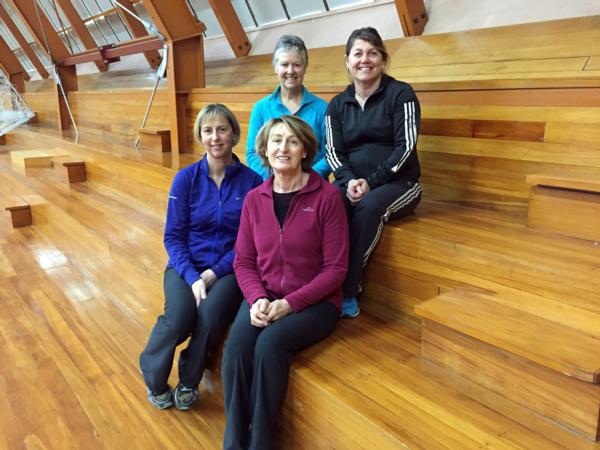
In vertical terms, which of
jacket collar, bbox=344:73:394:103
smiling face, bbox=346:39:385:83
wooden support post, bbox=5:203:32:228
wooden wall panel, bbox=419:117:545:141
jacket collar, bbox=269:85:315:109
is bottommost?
wooden support post, bbox=5:203:32:228

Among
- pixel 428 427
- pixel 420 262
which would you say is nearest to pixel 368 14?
pixel 420 262

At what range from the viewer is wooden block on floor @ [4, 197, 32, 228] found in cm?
363

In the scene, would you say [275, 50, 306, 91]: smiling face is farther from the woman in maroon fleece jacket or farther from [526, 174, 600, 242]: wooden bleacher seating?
[526, 174, 600, 242]: wooden bleacher seating

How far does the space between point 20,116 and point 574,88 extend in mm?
6654

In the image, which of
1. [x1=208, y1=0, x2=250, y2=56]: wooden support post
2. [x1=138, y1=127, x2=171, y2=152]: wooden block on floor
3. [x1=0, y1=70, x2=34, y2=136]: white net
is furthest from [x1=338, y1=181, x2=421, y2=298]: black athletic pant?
[x1=0, y1=70, x2=34, y2=136]: white net

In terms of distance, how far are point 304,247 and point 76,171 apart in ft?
10.8

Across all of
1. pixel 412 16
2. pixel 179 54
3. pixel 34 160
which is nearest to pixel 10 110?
pixel 34 160

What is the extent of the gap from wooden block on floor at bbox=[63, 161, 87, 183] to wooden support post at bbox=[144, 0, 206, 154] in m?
0.79

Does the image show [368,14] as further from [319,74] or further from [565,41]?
[565,41]

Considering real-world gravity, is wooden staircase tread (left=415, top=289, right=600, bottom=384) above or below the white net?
above

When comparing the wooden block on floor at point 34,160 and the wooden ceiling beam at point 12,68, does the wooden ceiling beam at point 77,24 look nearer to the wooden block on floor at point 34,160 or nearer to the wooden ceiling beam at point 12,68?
the wooden ceiling beam at point 12,68

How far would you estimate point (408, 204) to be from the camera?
1782mm

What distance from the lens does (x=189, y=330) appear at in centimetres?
156

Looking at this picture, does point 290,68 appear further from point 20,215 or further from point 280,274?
point 20,215
